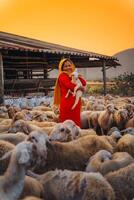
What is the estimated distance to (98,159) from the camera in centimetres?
548

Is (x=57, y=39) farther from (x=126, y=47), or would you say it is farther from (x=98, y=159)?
(x=98, y=159)

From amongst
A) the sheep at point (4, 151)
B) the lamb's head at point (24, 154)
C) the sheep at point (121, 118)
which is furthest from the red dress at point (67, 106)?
the lamb's head at point (24, 154)

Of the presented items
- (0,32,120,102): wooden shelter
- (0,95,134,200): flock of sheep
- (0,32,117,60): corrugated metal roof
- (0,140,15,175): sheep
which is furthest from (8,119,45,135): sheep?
(0,32,120,102): wooden shelter

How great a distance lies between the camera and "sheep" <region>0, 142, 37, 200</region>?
4.51 meters

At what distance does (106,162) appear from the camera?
5.30m

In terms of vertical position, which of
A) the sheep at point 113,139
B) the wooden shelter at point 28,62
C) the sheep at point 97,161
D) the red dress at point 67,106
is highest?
the wooden shelter at point 28,62

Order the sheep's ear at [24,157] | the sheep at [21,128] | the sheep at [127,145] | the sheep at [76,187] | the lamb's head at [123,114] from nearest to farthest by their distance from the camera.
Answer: the sheep at [76,187] < the sheep's ear at [24,157] < the sheep at [127,145] < the sheep at [21,128] < the lamb's head at [123,114]

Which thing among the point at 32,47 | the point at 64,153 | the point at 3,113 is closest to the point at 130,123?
the point at 3,113

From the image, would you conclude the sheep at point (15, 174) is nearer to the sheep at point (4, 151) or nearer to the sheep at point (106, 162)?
the sheep at point (4, 151)

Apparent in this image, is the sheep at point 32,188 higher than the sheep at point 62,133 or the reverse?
the reverse

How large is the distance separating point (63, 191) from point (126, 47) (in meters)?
18.6

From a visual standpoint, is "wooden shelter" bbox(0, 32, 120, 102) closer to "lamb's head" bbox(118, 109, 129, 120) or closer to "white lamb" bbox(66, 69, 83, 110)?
"white lamb" bbox(66, 69, 83, 110)

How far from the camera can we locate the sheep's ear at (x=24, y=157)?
4645 mm

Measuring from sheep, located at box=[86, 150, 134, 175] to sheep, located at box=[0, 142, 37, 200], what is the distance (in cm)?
87
